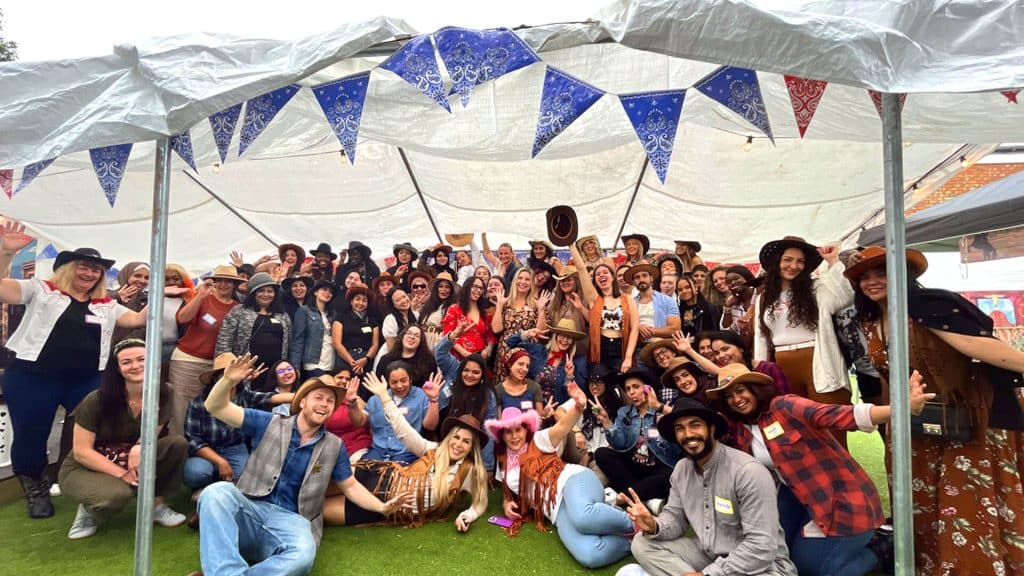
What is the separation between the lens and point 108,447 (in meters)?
3.20

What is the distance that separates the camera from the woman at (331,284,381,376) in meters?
4.53

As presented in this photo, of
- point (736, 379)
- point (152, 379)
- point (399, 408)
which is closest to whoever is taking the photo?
point (152, 379)

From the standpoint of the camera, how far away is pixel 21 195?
14.9ft

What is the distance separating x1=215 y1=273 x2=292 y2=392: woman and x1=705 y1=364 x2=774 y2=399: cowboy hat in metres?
3.43

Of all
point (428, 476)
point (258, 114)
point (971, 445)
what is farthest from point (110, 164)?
point (971, 445)

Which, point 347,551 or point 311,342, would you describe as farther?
point 311,342

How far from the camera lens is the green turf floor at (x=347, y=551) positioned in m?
2.77

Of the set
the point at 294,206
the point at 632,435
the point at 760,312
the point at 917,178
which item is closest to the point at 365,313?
the point at 294,206

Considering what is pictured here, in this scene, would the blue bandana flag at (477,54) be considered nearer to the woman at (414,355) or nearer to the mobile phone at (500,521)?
the woman at (414,355)

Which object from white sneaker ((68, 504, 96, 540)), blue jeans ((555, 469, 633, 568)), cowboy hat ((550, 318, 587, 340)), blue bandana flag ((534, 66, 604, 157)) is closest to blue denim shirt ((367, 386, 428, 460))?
cowboy hat ((550, 318, 587, 340))

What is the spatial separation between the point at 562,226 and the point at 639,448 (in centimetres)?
237

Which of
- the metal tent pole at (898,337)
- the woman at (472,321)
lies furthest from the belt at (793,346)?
the woman at (472,321)

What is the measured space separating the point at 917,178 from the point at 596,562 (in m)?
4.89

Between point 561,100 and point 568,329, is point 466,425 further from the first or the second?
point 561,100
